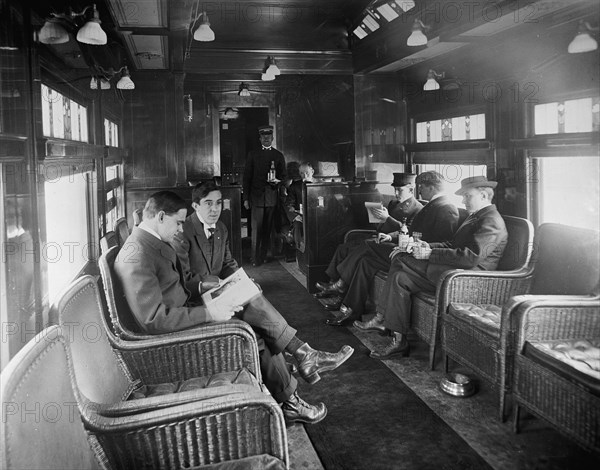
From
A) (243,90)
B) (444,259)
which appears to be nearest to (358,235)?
(444,259)

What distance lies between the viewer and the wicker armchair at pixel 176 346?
2.67m

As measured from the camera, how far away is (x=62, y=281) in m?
3.33

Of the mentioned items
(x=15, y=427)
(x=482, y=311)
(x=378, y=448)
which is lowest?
(x=378, y=448)

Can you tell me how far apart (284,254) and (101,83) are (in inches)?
177

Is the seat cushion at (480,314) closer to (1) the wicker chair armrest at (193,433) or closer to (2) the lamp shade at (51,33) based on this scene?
(1) the wicker chair armrest at (193,433)

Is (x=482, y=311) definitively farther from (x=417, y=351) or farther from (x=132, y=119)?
(x=132, y=119)

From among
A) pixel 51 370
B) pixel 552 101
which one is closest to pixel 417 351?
pixel 552 101

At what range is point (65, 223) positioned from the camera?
3525mm

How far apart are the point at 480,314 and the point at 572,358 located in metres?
0.84

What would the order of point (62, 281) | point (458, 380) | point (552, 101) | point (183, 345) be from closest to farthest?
point (183, 345) → point (62, 281) → point (458, 380) → point (552, 101)

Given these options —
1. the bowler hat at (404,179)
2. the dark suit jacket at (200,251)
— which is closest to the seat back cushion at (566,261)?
the bowler hat at (404,179)

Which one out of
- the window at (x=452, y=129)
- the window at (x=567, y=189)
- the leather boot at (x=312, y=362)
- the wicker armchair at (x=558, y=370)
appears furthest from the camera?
the window at (x=452, y=129)

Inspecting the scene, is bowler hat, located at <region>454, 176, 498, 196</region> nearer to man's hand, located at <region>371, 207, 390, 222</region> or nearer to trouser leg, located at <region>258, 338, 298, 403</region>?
man's hand, located at <region>371, 207, 390, 222</region>

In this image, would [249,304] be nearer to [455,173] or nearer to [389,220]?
[389,220]
